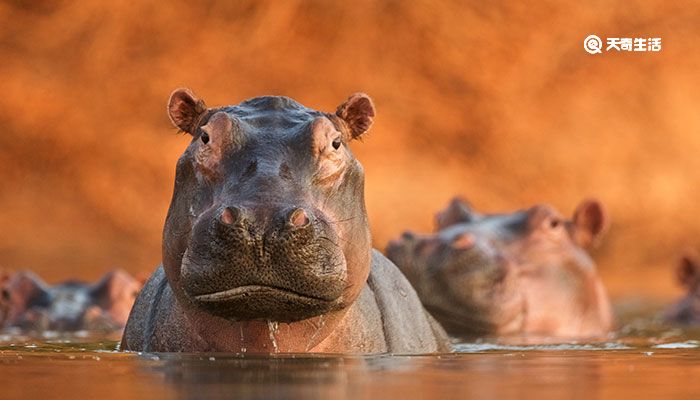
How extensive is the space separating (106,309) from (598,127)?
15.7m

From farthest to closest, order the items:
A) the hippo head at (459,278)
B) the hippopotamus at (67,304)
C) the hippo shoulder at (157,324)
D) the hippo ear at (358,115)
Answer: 1. the hippopotamus at (67,304)
2. the hippo head at (459,278)
3. the hippo ear at (358,115)
4. the hippo shoulder at (157,324)

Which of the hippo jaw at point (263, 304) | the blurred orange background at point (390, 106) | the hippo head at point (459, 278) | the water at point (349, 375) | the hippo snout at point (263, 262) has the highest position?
the blurred orange background at point (390, 106)

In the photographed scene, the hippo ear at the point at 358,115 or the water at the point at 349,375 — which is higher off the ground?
the hippo ear at the point at 358,115

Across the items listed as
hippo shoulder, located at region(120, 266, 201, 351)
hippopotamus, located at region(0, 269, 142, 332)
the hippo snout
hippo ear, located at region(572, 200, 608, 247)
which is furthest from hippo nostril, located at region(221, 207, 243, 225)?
hippo ear, located at region(572, 200, 608, 247)

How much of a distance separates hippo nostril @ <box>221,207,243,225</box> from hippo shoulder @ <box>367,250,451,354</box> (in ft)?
4.51

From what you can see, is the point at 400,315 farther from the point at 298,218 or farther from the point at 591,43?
the point at 591,43

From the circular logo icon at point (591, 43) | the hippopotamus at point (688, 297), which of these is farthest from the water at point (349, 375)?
the circular logo icon at point (591, 43)

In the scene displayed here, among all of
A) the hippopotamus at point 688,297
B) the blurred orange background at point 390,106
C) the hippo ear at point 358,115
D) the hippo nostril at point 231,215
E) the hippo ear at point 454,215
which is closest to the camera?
the hippo nostril at point 231,215

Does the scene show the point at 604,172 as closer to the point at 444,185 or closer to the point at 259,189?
the point at 444,185

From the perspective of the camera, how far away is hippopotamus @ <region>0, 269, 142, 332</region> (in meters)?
11.1

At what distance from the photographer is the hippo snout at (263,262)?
5.75 metres

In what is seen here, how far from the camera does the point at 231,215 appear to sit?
18.8 feet

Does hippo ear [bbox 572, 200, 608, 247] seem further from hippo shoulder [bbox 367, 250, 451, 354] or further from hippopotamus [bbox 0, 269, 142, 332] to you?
hippo shoulder [bbox 367, 250, 451, 354]

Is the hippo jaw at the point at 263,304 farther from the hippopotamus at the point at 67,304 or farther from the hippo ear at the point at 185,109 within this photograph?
the hippopotamus at the point at 67,304
